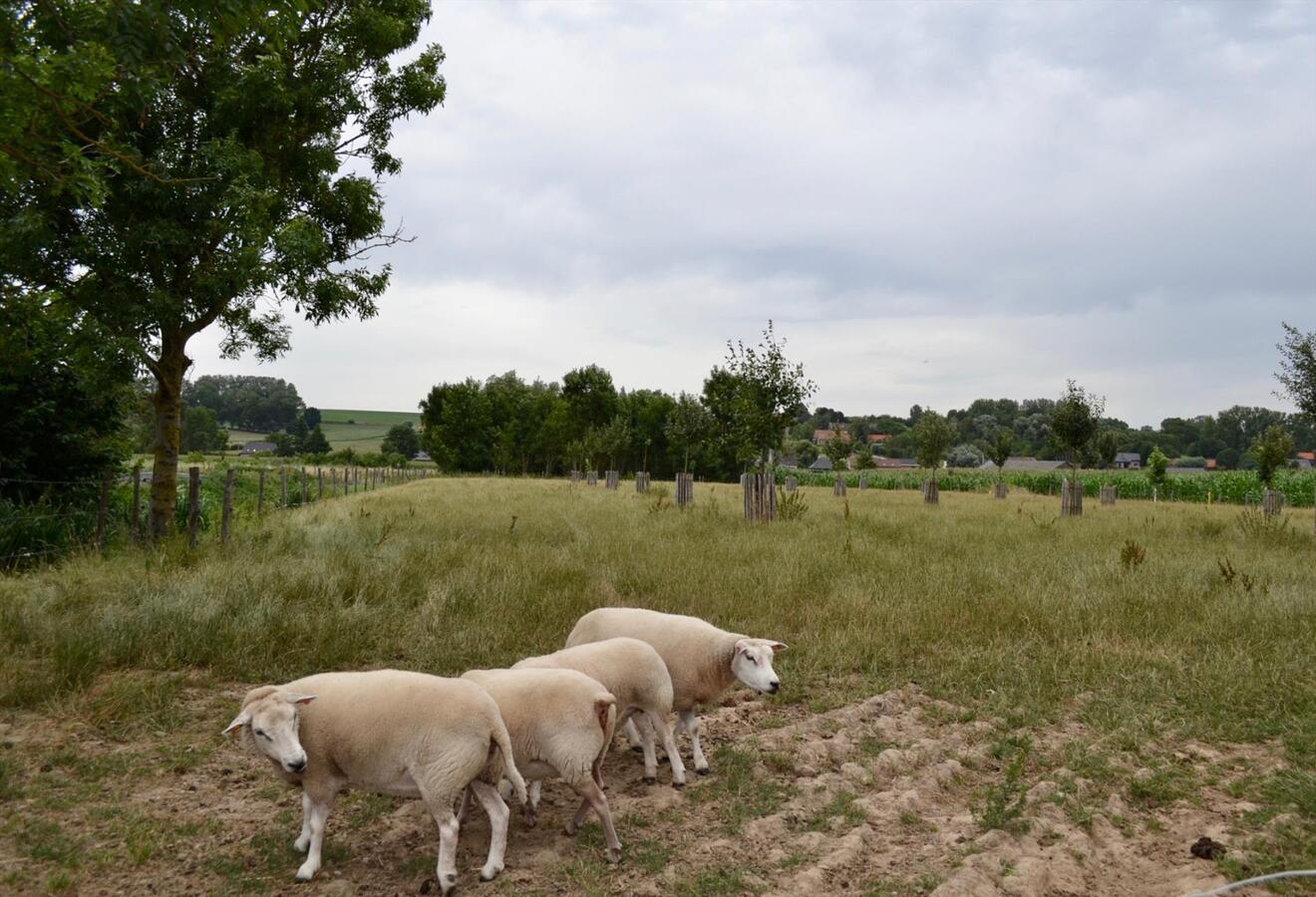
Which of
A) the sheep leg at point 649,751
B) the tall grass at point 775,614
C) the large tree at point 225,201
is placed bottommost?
the sheep leg at point 649,751

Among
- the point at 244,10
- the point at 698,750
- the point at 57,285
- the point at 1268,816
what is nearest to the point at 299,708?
the point at 698,750

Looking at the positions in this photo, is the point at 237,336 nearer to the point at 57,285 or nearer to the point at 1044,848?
the point at 57,285

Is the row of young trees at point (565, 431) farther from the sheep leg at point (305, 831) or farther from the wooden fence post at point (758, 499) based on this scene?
the sheep leg at point (305, 831)

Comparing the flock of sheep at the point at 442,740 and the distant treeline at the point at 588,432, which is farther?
the distant treeline at the point at 588,432

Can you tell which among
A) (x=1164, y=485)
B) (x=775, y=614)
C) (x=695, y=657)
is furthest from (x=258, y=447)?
(x=695, y=657)

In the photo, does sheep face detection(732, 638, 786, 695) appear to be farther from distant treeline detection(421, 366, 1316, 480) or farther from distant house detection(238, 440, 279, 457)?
distant house detection(238, 440, 279, 457)

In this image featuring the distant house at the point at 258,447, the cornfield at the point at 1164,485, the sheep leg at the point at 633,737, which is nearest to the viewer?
the sheep leg at the point at 633,737

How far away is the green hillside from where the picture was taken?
5846 inches

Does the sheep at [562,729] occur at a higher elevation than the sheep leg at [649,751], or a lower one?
higher

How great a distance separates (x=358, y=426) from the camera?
17450cm

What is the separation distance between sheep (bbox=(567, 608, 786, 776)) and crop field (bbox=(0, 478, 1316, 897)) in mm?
423

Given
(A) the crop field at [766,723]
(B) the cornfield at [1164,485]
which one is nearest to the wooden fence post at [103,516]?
(A) the crop field at [766,723]

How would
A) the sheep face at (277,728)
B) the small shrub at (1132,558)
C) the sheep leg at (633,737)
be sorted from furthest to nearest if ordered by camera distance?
the small shrub at (1132,558), the sheep leg at (633,737), the sheep face at (277,728)

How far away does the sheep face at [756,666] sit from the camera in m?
5.73
